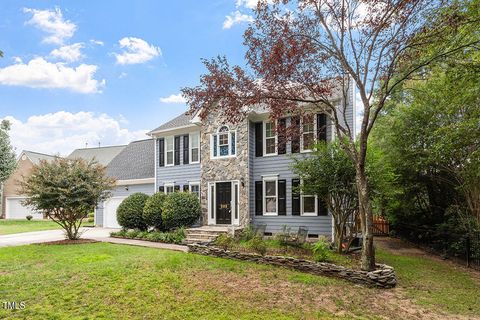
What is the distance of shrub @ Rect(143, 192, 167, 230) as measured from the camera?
14930 millimetres

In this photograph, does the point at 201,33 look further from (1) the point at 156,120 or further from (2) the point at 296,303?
(2) the point at 296,303

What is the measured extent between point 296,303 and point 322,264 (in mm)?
2546

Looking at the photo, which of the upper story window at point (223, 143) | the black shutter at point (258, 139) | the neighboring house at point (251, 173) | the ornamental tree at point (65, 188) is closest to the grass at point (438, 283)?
the neighboring house at point (251, 173)

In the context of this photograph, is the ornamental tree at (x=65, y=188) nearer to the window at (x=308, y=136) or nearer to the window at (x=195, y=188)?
the window at (x=195, y=188)

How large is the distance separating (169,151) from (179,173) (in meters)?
1.59

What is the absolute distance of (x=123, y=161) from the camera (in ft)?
73.9

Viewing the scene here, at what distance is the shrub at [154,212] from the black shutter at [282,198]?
18.5 ft

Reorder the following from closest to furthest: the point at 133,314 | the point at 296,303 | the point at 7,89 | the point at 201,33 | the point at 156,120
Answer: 1. the point at 133,314
2. the point at 296,303
3. the point at 201,33
4. the point at 7,89
5. the point at 156,120

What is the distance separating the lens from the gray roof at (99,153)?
36.9 m

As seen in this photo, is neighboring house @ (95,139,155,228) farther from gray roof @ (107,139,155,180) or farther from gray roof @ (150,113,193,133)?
gray roof @ (150,113,193,133)

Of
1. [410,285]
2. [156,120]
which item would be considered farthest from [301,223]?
[156,120]

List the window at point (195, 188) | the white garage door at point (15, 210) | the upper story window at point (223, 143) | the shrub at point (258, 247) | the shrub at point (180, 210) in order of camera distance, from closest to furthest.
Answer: the shrub at point (258, 247), the shrub at point (180, 210), the upper story window at point (223, 143), the window at point (195, 188), the white garage door at point (15, 210)

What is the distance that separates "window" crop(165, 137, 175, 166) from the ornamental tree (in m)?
4.26

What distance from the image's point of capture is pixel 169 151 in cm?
1816
